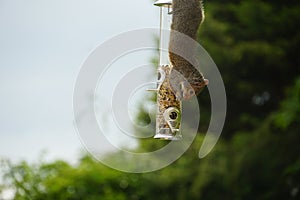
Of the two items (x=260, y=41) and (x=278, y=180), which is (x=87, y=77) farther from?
(x=260, y=41)

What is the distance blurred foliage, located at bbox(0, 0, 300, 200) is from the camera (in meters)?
14.7

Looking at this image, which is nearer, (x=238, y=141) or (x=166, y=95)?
(x=166, y=95)

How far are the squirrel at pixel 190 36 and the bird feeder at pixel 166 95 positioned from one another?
187 millimetres

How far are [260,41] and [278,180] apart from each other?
251 centimetres

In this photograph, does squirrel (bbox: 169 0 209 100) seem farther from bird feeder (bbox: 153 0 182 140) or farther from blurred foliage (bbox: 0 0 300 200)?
blurred foliage (bbox: 0 0 300 200)

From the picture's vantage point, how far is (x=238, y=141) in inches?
607

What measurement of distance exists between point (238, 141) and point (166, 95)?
31.1 feet

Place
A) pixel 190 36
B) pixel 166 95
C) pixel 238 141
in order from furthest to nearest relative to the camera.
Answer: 1. pixel 238 141
2. pixel 166 95
3. pixel 190 36

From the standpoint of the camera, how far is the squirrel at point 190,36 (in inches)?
221

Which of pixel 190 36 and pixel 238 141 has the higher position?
pixel 238 141

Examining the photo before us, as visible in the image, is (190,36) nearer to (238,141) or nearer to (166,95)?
(166,95)

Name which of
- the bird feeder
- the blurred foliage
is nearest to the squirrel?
the bird feeder

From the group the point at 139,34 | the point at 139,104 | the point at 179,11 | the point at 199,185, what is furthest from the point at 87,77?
the point at 139,104

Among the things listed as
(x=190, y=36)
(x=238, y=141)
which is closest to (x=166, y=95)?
(x=190, y=36)
